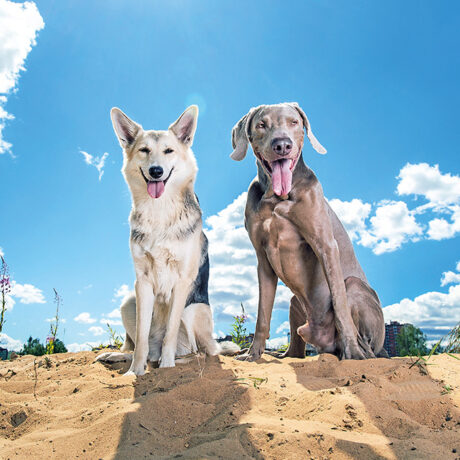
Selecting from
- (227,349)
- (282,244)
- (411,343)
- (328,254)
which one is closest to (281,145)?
(282,244)

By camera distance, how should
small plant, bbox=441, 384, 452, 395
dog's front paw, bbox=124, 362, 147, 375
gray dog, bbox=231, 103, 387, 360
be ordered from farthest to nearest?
gray dog, bbox=231, 103, 387, 360, dog's front paw, bbox=124, 362, 147, 375, small plant, bbox=441, 384, 452, 395

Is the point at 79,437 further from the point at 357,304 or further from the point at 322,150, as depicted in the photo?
the point at 322,150

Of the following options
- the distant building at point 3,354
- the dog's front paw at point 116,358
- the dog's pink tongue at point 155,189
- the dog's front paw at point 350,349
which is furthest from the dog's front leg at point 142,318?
the distant building at point 3,354

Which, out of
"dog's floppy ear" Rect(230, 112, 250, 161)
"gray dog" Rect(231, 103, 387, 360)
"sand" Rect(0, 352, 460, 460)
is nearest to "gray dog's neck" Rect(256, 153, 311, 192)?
"gray dog" Rect(231, 103, 387, 360)

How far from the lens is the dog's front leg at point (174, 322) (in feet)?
14.4

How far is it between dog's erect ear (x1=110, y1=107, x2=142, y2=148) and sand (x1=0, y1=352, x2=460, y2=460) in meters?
2.45

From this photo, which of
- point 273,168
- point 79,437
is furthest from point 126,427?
point 273,168

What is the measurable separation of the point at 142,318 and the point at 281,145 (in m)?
2.23

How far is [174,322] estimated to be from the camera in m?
4.49

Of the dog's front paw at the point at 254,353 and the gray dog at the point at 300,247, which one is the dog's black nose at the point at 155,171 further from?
the dog's front paw at the point at 254,353

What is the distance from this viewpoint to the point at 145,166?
450 cm

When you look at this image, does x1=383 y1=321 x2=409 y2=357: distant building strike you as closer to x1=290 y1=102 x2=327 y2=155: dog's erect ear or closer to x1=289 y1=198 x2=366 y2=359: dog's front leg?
x1=289 y1=198 x2=366 y2=359: dog's front leg

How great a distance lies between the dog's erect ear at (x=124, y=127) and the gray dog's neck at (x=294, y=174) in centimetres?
138

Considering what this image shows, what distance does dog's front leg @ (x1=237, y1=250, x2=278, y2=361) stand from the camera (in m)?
4.86
